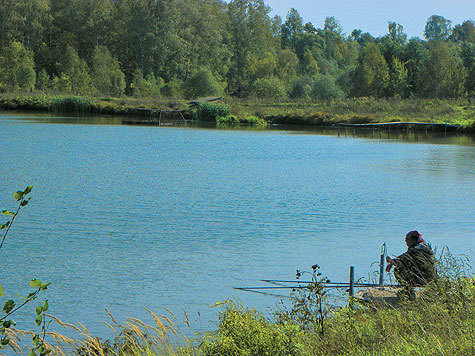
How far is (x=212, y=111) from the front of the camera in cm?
7425

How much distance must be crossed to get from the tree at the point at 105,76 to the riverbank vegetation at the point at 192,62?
0.14 m

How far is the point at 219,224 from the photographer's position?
1859 centimetres

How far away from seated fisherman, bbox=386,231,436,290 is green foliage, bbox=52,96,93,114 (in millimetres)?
78475

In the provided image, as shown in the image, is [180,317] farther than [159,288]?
No

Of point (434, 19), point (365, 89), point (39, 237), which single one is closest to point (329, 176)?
point (39, 237)

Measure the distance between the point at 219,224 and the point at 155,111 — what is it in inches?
2306

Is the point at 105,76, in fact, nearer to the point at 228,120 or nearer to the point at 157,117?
the point at 157,117

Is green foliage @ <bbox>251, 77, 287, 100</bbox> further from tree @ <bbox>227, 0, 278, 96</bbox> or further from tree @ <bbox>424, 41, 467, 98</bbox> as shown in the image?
tree @ <bbox>424, 41, 467, 98</bbox>

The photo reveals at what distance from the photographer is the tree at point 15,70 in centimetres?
9456

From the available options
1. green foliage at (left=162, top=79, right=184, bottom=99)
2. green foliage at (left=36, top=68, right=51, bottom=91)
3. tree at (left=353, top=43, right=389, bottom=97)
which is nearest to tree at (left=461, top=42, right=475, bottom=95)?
tree at (left=353, top=43, right=389, bottom=97)

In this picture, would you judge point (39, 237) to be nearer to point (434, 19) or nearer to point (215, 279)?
point (215, 279)

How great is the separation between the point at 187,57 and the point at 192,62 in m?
1.08

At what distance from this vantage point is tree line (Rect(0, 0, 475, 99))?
8250 cm

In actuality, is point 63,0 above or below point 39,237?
above
